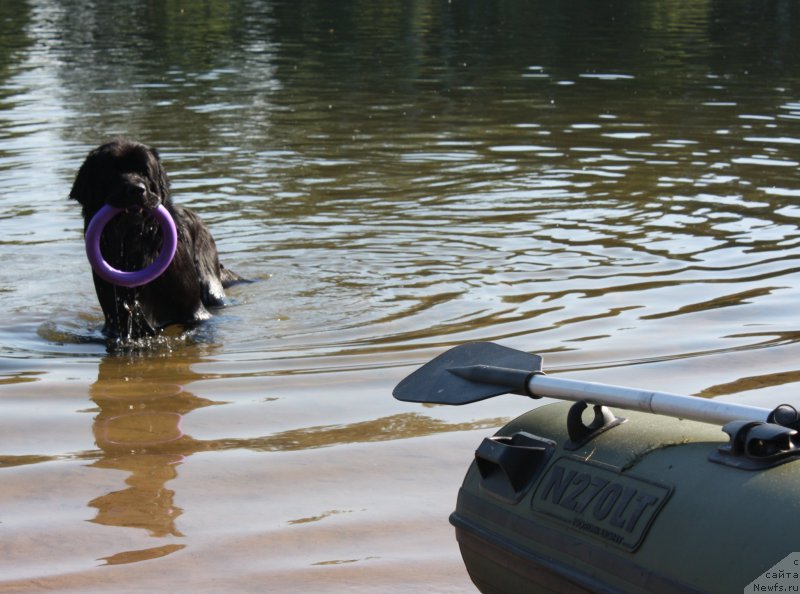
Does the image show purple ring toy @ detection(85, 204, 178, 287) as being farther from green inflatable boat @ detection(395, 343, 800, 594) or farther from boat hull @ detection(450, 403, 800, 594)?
boat hull @ detection(450, 403, 800, 594)

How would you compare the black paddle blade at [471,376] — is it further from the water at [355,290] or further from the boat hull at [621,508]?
the water at [355,290]

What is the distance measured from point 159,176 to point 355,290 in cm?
168

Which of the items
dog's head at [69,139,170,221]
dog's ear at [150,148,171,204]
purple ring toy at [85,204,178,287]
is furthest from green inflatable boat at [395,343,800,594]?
dog's ear at [150,148,171,204]

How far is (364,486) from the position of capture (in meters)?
4.81

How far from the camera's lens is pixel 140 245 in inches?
297

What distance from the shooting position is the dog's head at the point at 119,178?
7121 mm

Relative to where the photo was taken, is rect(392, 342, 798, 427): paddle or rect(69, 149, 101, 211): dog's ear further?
rect(69, 149, 101, 211): dog's ear

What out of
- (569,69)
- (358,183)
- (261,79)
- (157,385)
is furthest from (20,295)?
(569,69)

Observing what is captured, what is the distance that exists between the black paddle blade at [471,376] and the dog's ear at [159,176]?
13.5ft

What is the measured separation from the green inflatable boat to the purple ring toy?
13.1 feet

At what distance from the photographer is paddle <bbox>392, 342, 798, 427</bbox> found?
9.78ft

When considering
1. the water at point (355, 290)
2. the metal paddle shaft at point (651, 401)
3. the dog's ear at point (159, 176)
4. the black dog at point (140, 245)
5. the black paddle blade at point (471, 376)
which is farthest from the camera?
the dog's ear at point (159, 176)

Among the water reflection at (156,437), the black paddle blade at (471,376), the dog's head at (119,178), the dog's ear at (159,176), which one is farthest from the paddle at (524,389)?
the dog's ear at (159,176)

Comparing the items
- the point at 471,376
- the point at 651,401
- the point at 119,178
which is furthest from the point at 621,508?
the point at 119,178
